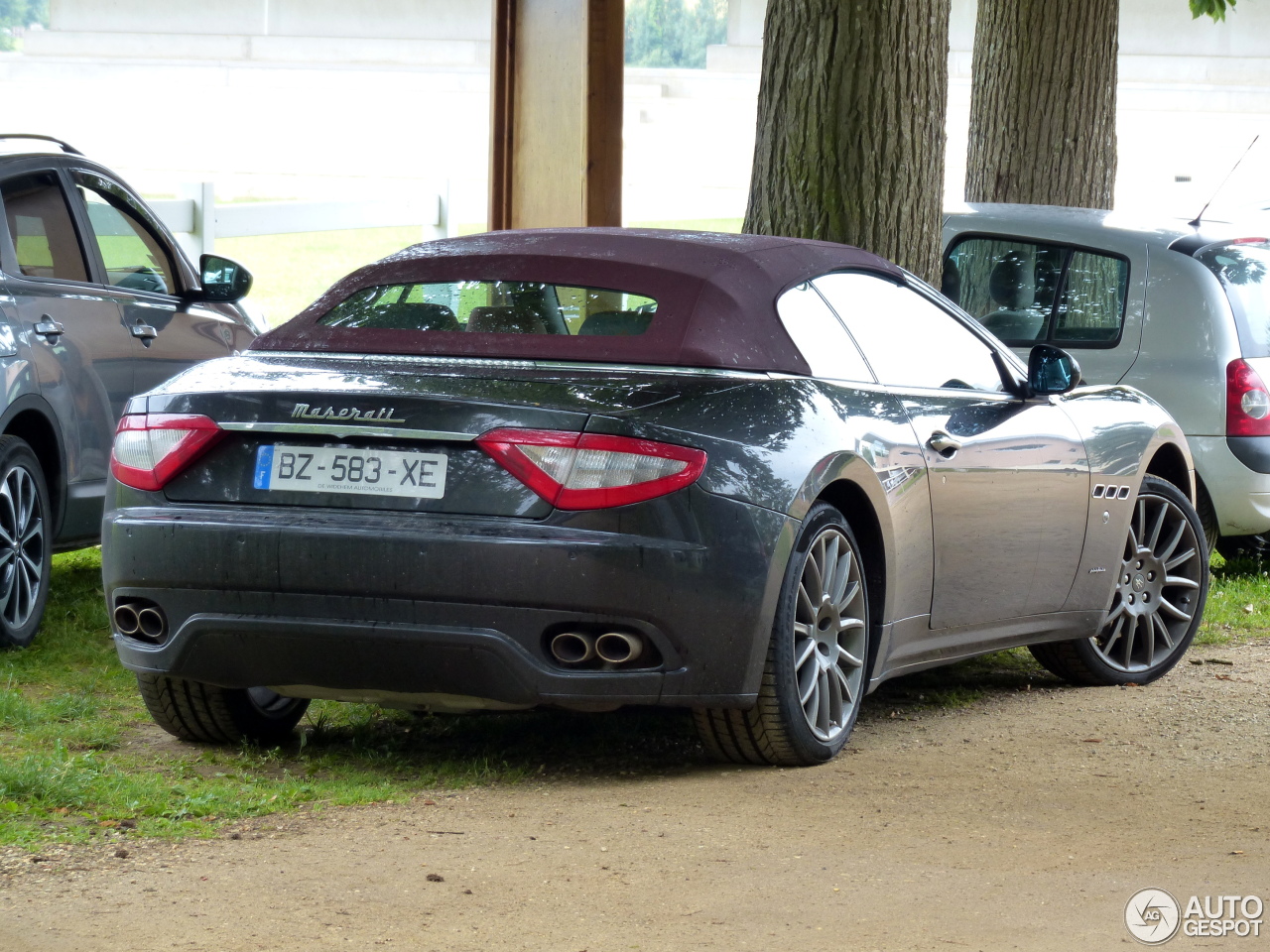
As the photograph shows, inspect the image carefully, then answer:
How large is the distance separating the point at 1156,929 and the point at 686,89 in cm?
4297

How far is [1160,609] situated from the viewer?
22.7 feet

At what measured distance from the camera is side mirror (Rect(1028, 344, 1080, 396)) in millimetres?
6184

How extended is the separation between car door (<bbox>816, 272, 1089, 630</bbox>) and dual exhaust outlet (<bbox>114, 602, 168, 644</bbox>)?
6.97 ft

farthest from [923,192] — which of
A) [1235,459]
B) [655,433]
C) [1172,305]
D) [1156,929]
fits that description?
[1156,929]

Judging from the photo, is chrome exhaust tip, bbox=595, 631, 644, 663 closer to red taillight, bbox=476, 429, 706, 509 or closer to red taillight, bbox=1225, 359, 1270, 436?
red taillight, bbox=476, 429, 706, 509

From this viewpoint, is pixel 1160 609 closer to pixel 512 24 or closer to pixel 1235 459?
pixel 1235 459

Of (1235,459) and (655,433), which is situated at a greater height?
(655,433)

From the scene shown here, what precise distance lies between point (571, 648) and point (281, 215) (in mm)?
13373

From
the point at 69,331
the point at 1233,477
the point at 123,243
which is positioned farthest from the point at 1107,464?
the point at 123,243

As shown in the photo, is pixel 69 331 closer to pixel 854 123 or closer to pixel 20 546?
pixel 20 546

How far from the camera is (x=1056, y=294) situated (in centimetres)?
891

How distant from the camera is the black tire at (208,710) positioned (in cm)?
520

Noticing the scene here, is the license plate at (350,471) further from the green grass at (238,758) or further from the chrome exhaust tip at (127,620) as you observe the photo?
the green grass at (238,758)

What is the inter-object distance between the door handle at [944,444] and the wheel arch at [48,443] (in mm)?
3324
